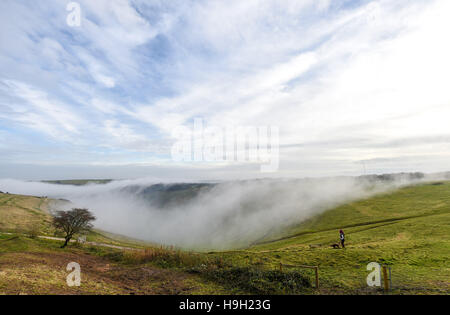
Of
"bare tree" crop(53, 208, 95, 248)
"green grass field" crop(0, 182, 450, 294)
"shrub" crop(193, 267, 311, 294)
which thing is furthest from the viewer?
"bare tree" crop(53, 208, 95, 248)

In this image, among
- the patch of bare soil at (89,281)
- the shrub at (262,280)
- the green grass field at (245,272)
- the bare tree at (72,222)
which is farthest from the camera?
the bare tree at (72,222)

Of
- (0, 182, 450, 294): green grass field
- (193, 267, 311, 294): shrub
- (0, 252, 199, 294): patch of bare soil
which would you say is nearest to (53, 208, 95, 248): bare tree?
(0, 182, 450, 294): green grass field

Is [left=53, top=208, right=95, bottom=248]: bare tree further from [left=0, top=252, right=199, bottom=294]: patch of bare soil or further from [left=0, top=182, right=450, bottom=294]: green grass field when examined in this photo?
[left=0, top=252, right=199, bottom=294]: patch of bare soil

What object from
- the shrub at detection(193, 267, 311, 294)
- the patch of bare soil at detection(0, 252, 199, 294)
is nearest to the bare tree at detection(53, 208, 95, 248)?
the patch of bare soil at detection(0, 252, 199, 294)

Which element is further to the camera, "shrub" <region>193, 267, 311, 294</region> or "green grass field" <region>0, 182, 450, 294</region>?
"shrub" <region>193, 267, 311, 294</region>

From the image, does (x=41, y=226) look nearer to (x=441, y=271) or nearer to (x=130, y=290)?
(x=130, y=290)

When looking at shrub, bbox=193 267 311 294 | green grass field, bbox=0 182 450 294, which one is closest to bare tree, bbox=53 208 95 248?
green grass field, bbox=0 182 450 294

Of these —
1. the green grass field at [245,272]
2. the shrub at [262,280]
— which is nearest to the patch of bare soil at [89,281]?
the green grass field at [245,272]

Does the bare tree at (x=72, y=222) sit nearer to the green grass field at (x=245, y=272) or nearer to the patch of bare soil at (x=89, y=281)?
the green grass field at (x=245, y=272)

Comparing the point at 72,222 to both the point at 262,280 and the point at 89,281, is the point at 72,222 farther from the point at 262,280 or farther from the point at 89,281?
the point at 262,280

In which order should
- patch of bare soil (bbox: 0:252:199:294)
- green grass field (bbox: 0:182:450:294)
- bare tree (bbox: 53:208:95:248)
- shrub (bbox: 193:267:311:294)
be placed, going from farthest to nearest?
bare tree (bbox: 53:208:95:248), shrub (bbox: 193:267:311:294), green grass field (bbox: 0:182:450:294), patch of bare soil (bbox: 0:252:199:294)

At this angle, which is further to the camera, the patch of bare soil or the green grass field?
A: the green grass field

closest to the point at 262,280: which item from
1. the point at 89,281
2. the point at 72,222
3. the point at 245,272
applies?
the point at 245,272

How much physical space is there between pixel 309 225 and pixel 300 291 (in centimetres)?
8587
